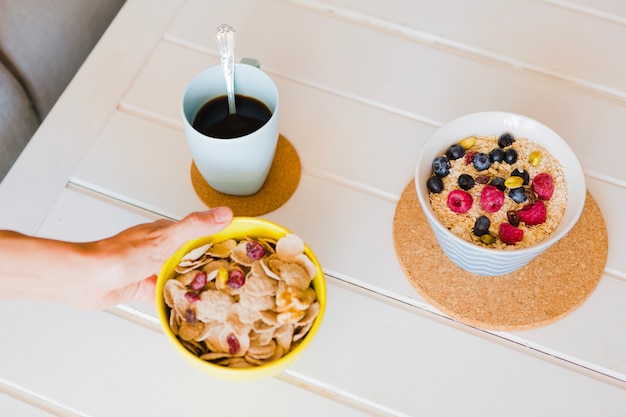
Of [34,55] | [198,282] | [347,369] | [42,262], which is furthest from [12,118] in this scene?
[347,369]

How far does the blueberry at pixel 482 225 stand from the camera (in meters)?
0.79

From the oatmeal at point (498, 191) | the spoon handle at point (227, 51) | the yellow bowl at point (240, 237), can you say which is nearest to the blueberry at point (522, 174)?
the oatmeal at point (498, 191)

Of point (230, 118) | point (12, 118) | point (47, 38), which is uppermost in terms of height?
point (230, 118)

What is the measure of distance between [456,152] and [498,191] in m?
0.08

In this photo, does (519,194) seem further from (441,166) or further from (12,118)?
(12,118)

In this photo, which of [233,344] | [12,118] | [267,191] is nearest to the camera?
[233,344]

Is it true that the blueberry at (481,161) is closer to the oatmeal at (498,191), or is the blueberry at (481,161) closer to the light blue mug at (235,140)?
the oatmeal at (498,191)

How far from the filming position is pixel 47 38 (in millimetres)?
1255

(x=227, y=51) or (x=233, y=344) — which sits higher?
(x=227, y=51)

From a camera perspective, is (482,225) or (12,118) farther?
(12,118)

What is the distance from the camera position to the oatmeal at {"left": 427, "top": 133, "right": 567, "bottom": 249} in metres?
0.79

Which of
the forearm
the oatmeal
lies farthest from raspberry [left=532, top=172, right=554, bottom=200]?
the forearm

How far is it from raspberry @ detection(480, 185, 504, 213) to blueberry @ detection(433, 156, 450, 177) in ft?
0.19

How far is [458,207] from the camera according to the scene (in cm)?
81
